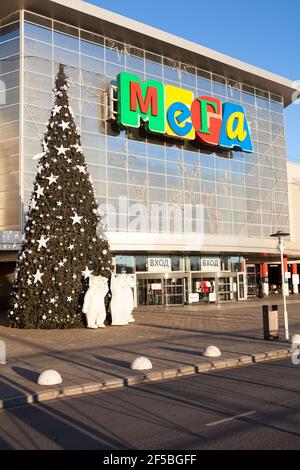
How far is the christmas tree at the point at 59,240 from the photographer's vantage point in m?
20.4

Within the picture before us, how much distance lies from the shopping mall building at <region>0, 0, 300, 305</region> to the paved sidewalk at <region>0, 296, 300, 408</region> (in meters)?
11.1

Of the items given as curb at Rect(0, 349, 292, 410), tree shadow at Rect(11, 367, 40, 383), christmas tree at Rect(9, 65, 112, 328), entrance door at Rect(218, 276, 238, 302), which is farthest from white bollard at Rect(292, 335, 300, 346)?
entrance door at Rect(218, 276, 238, 302)

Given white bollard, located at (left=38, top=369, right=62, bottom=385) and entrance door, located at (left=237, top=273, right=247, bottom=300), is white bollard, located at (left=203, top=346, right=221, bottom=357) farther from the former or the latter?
entrance door, located at (left=237, top=273, right=247, bottom=300)

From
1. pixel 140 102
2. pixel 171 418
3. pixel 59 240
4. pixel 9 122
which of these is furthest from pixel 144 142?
pixel 171 418

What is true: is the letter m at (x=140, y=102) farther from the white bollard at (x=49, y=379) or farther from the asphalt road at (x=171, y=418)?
the asphalt road at (x=171, y=418)

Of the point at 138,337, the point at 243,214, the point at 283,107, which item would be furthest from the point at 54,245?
the point at 283,107

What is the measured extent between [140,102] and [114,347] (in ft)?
74.5

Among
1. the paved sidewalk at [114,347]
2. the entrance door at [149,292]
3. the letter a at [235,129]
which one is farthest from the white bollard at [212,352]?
the letter a at [235,129]

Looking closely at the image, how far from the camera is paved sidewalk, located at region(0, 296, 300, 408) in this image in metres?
10.8

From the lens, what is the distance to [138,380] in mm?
10422

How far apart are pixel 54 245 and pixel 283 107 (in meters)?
33.2

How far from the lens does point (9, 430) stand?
276 inches

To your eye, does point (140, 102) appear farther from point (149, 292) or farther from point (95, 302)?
point (95, 302)

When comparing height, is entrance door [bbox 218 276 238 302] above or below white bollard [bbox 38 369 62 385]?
above
